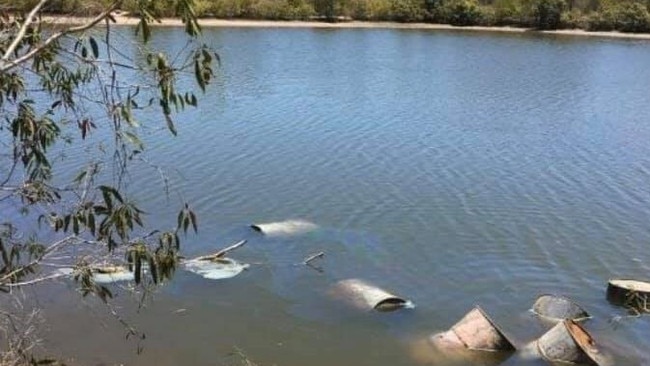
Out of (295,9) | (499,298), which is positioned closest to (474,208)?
(499,298)

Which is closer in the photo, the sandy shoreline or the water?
the water

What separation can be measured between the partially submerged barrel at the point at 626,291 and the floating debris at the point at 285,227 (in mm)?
5096

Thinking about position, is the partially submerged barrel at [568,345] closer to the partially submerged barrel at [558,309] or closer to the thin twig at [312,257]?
the partially submerged barrel at [558,309]

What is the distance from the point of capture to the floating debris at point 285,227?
13.0 meters

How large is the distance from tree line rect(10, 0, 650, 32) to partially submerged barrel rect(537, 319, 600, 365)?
60894mm

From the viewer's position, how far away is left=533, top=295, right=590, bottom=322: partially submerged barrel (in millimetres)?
10125

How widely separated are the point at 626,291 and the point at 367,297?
3.71 m

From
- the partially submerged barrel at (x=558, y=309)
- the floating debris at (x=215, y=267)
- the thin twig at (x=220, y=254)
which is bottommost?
the partially submerged barrel at (x=558, y=309)

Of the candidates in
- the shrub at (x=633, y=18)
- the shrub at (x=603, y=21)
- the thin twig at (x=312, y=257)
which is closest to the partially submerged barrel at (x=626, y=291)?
the thin twig at (x=312, y=257)

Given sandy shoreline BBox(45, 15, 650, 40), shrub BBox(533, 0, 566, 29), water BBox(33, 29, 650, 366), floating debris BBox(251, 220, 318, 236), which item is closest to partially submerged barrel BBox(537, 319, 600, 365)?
water BBox(33, 29, 650, 366)

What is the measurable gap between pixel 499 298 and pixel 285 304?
317cm

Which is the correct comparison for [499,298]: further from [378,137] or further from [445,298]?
Result: [378,137]

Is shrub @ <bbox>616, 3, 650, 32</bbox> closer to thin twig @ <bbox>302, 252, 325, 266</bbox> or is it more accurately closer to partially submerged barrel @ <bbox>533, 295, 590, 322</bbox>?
thin twig @ <bbox>302, 252, 325, 266</bbox>

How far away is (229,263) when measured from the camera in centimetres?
1152
